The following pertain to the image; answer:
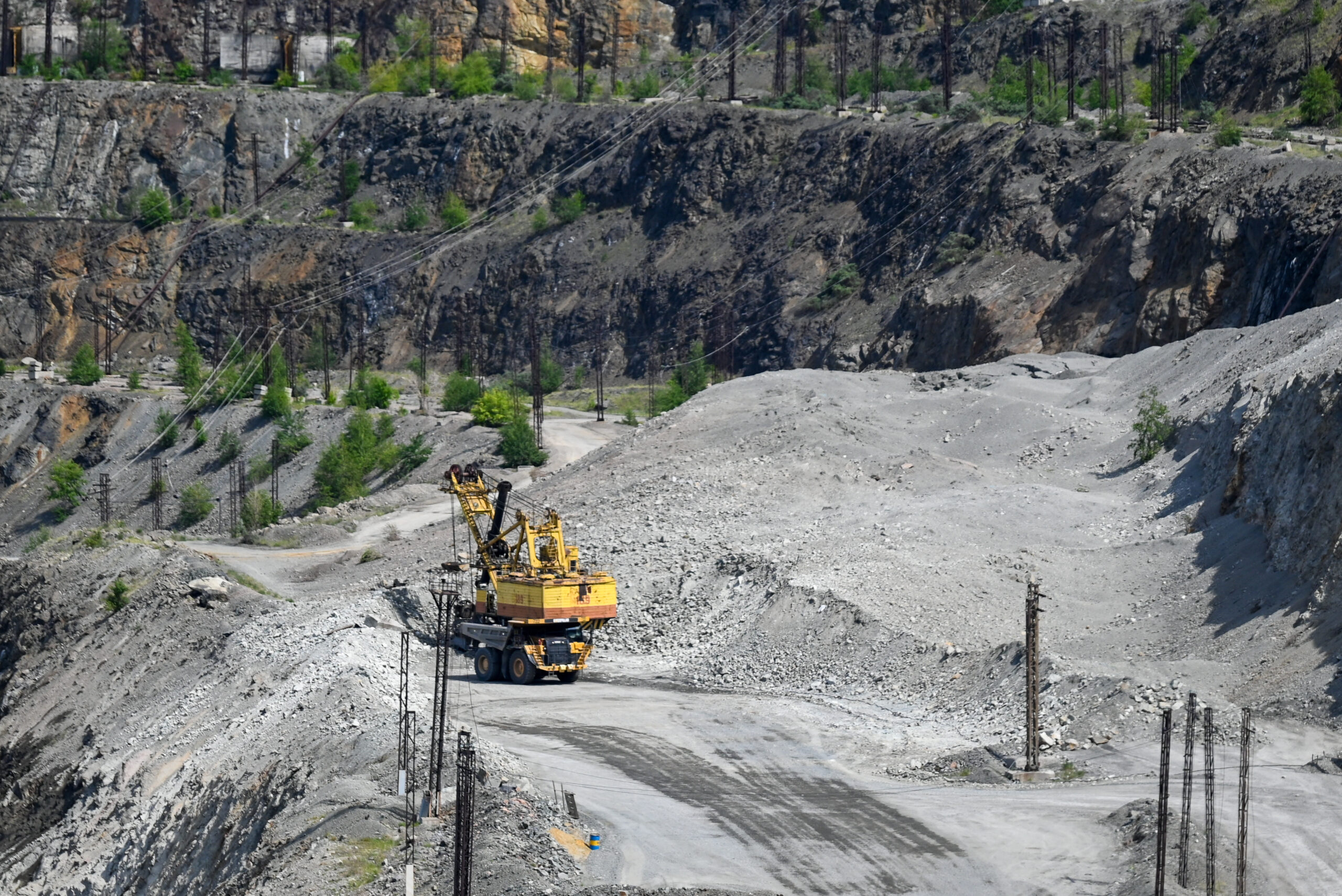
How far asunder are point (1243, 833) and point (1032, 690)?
720 cm

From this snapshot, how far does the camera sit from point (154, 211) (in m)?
110

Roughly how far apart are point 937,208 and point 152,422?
3683cm

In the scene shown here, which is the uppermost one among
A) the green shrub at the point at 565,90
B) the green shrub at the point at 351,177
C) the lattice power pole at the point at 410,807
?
the green shrub at the point at 565,90

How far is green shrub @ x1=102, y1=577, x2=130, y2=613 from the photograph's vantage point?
4838 centimetres

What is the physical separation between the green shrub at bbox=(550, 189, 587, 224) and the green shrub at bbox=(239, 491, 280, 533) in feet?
109

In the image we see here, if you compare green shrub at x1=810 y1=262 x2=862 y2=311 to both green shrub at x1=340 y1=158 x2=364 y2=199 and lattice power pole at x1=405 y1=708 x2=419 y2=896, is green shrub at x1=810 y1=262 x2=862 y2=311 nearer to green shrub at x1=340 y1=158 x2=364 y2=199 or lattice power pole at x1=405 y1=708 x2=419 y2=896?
green shrub at x1=340 y1=158 x2=364 y2=199

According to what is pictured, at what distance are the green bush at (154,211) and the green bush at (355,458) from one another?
33.7 m

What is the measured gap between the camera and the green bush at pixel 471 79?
373 ft

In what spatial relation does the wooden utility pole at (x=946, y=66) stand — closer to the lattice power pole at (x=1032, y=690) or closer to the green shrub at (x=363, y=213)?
the green shrub at (x=363, y=213)

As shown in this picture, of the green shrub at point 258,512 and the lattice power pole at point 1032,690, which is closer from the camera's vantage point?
the lattice power pole at point 1032,690

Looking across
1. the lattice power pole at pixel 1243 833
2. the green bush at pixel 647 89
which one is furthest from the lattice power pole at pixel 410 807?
the green bush at pixel 647 89

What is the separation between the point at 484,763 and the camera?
28.1 meters

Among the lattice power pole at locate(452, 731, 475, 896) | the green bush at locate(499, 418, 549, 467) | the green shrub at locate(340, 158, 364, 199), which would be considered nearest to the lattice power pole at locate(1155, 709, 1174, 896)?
the lattice power pole at locate(452, 731, 475, 896)

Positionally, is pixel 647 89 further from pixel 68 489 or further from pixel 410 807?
pixel 410 807
